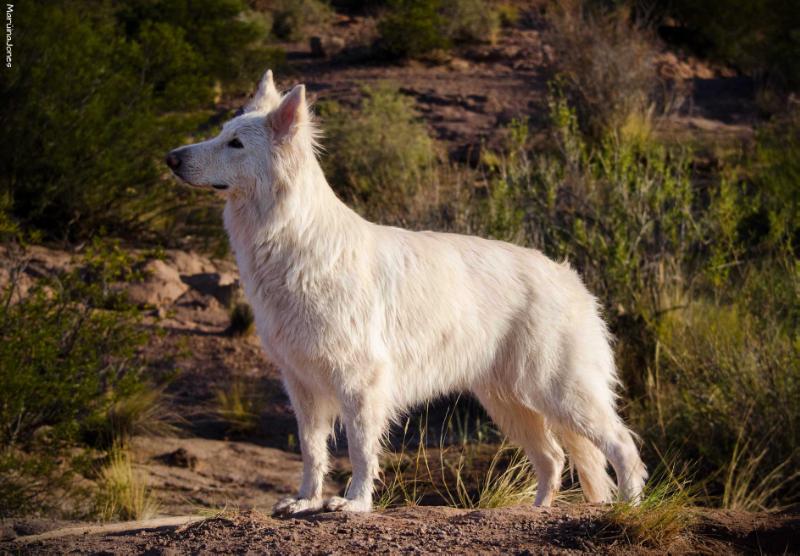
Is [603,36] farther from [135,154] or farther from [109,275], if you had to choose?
[109,275]

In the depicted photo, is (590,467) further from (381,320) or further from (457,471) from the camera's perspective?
(381,320)

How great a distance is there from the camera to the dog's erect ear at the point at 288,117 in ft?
16.4

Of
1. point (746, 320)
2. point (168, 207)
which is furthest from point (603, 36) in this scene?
point (746, 320)

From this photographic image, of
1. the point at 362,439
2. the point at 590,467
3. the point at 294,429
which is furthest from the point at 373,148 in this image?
the point at 362,439

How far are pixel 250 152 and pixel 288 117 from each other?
0.28m

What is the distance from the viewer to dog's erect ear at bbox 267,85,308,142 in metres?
5.00

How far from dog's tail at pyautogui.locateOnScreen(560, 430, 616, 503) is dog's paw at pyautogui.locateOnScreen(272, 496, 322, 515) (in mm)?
1747

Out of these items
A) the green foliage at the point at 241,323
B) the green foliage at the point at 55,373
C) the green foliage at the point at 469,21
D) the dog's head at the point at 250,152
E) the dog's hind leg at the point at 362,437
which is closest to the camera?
the dog's head at the point at 250,152

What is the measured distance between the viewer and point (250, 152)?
508 cm

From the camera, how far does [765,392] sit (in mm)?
7582

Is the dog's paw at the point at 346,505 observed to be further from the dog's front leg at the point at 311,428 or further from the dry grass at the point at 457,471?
the dry grass at the point at 457,471

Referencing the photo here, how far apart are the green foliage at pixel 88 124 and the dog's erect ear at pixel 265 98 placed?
21.8ft

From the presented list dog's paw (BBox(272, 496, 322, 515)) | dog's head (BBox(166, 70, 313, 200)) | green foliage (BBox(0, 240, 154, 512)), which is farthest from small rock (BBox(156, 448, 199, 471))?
dog's head (BBox(166, 70, 313, 200))

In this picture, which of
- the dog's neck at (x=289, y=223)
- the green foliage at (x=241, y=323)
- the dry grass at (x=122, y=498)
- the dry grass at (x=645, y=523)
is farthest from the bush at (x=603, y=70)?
A: the dry grass at (x=645, y=523)
